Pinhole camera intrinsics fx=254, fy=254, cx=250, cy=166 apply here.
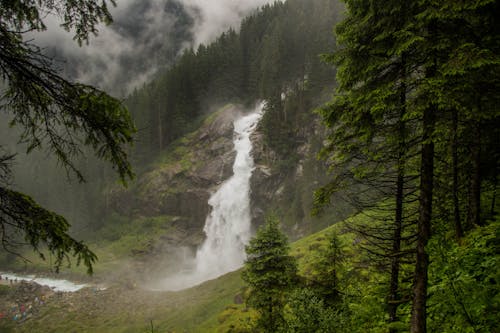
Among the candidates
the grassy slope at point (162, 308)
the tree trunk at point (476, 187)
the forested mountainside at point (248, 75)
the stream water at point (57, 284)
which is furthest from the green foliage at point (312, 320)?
the stream water at point (57, 284)

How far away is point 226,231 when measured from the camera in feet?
135

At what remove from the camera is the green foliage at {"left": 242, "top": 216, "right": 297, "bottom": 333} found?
1127cm

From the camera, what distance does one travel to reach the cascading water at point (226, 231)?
124ft

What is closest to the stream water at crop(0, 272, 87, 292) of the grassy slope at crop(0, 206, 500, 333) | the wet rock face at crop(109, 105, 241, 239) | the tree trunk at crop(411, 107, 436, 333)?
the grassy slope at crop(0, 206, 500, 333)

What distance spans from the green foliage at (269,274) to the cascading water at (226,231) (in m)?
25.1

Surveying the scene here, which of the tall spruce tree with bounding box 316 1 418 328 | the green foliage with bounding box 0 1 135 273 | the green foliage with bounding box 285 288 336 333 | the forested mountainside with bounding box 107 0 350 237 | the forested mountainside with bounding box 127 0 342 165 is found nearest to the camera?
the green foliage with bounding box 0 1 135 273

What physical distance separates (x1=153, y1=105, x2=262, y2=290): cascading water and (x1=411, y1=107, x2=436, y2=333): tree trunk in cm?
3311

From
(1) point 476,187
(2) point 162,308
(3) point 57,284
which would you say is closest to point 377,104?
(1) point 476,187

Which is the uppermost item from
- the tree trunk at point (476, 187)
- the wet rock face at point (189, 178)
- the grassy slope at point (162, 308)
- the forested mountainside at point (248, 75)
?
the forested mountainside at point (248, 75)

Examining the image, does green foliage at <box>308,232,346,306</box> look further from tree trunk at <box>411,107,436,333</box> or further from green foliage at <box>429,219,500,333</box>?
tree trunk at <box>411,107,436,333</box>

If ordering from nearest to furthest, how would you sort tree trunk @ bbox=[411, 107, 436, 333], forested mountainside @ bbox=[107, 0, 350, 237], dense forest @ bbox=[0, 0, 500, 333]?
dense forest @ bbox=[0, 0, 500, 333]
tree trunk @ bbox=[411, 107, 436, 333]
forested mountainside @ bbox=[107, 0, 350, 237]

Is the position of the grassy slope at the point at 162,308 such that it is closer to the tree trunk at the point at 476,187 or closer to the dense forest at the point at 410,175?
the dense forest at the point at 410,175

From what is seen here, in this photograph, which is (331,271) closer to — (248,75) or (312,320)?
(312,320)

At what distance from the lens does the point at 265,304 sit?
11.4 meters
